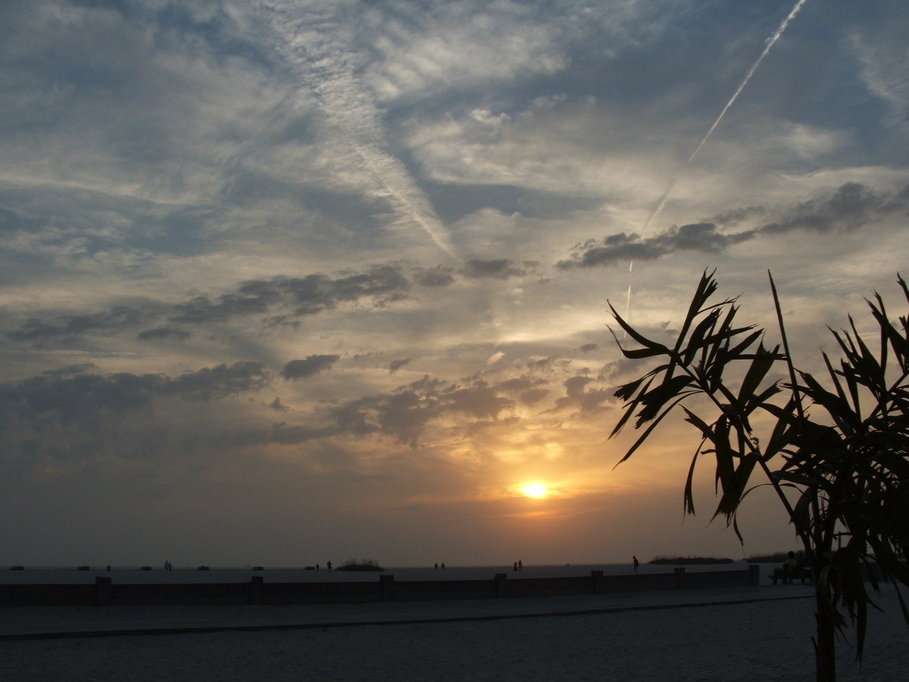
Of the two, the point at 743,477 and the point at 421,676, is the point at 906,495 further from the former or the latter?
the point at 421,676

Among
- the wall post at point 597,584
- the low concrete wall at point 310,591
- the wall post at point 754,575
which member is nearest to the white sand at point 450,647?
the low concrete wall at point 310,591

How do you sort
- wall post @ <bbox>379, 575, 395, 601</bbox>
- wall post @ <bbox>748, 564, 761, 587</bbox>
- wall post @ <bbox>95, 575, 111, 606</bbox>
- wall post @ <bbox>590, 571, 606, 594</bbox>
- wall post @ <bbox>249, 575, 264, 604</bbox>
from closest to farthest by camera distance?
wall post @ <bbox>95, 575, 111, 606</bbox> → wall post @ <bbox>249, 575, 264, 604</bbox> → wall post @ <bbox>379, 575, 395, 601</bbox> → wall post @ <bbox>590, 571, 606, 594</bbox> → wall post @ <bbox>748, 564, 761, 587</bbox>

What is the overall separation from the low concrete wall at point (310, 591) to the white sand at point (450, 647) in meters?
0.67

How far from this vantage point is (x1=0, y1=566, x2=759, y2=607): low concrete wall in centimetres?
2666

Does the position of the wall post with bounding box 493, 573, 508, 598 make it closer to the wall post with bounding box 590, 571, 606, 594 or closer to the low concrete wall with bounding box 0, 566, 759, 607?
the low concrete wall with bounding box 0, 566, 759, 607

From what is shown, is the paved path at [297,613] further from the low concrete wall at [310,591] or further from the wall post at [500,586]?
the wall post at [500,586]

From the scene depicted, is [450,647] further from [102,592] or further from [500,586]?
[500,586]

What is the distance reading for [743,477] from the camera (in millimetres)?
6711

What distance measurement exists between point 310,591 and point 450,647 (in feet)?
37.8

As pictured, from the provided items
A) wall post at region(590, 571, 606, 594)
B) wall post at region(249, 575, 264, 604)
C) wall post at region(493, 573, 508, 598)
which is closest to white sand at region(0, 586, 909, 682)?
wall post at region(249, 575, 264, 604)

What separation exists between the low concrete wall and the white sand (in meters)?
0.67

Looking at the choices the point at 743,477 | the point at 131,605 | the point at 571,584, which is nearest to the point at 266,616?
the point at 131,605

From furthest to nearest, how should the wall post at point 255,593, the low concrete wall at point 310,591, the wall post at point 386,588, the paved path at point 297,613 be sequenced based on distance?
the wall post at point 386,588
the wall post at point 255,593
the low concrete wall at point 310,591
the paved path at point 297,613

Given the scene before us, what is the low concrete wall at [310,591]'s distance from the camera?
26.7m
